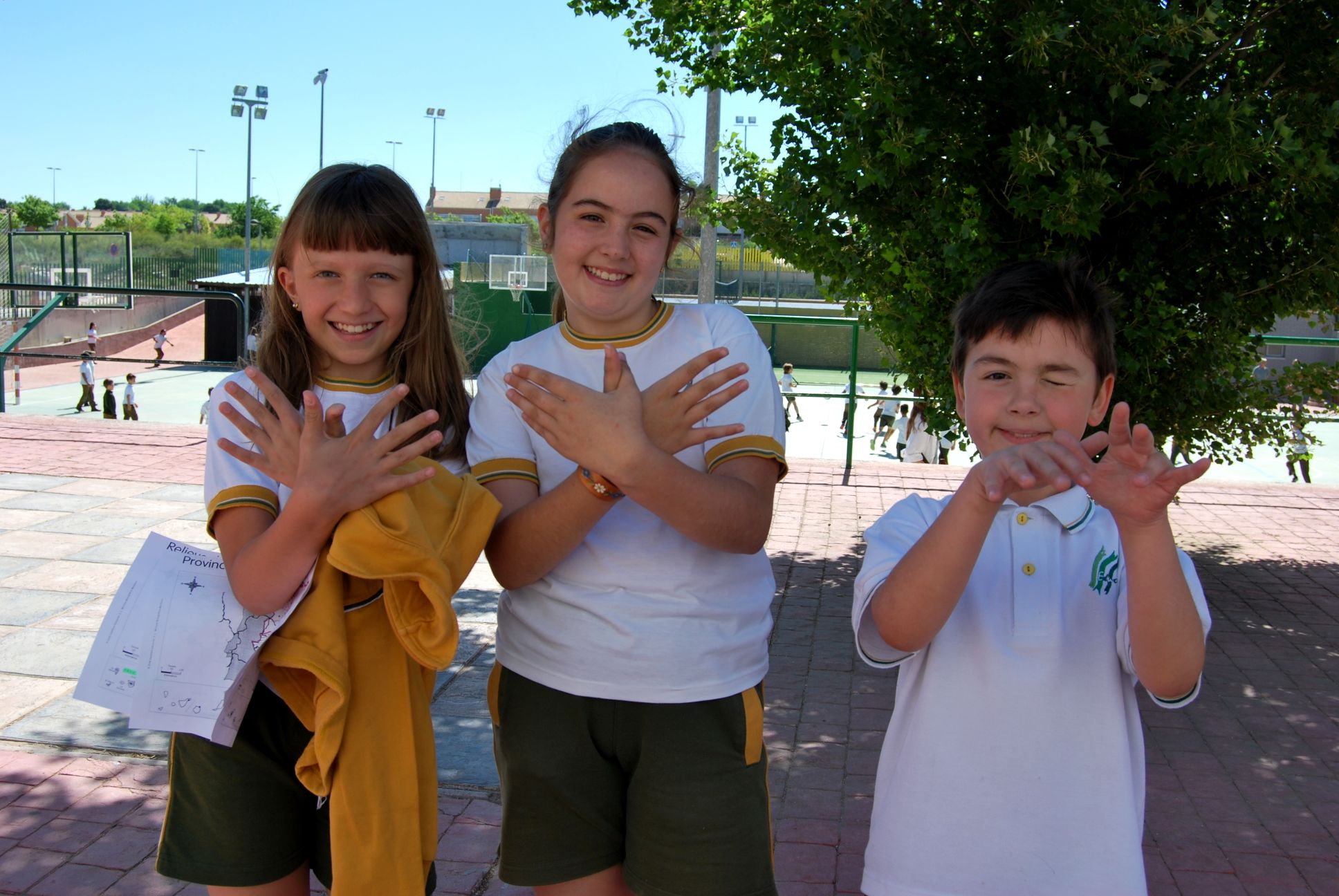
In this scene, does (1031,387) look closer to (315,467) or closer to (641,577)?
(641,577)

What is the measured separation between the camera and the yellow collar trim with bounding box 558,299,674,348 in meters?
2.02

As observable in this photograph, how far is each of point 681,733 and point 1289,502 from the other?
30.2ft

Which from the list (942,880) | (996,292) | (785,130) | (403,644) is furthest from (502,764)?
(785,130)

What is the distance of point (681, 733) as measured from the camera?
1.87m

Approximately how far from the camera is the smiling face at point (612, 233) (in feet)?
6.47

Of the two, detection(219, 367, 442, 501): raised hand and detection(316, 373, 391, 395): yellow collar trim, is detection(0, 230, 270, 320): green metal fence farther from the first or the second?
detection(219, 367, 442, 501): raised hand

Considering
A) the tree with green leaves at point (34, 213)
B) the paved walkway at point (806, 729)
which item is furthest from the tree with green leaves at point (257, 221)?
the paved walkway at point (806, 729)

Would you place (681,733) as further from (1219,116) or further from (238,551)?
(1219,116)

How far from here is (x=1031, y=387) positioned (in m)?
1.75

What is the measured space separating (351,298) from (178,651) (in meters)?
0.69

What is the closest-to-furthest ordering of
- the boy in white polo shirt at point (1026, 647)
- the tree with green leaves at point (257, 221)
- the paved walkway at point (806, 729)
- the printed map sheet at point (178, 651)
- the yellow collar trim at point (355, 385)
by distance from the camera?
the boy in white polo shirt at point (1026, 647)
the printed map sheet at point (178, 651)
the yellow collar trim at point (355, 385)
the paved walkway at point (806, 729)
the tree with green leaves at point (257, 221)

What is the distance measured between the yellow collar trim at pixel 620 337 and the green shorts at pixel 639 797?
2.04ft

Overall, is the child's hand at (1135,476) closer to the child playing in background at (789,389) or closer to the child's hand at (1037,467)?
the child's hand at (1037,467)

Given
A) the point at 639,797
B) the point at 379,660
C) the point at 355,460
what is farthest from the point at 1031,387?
the point at 379,660
